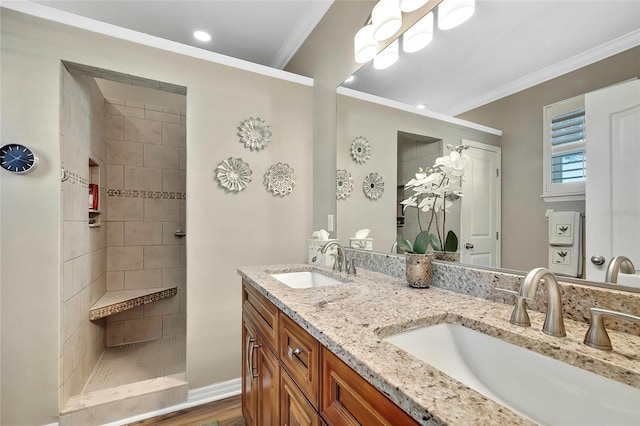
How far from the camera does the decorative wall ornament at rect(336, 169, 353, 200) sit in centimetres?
196

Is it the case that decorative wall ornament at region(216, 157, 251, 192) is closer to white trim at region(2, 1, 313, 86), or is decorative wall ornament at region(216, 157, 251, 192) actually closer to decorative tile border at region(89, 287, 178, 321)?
white trim at region(2, 1, 313, 86)

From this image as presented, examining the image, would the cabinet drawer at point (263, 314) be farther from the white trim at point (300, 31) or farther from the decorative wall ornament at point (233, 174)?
the white trim at point (300, 31)

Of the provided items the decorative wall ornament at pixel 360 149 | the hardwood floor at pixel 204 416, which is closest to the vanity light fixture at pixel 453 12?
the decorative wall ornament at pixel 360 149

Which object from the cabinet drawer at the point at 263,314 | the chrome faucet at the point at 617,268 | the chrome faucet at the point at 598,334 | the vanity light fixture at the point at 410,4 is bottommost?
the cabinet drawer at the point at 263,314

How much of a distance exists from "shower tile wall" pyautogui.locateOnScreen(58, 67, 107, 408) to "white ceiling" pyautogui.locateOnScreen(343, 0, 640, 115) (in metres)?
2.10

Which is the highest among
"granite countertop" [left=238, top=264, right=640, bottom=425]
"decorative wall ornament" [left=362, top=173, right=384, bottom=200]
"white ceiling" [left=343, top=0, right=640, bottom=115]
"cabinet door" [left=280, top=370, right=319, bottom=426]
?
"white ceiling" [left=343, top=0, right=640, bottom=115]

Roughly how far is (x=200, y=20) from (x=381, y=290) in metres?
2.45

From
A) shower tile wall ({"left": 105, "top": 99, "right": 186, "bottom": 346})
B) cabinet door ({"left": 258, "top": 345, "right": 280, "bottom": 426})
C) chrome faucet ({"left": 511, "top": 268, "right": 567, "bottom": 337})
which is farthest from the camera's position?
shower tile wall ({"left": 105, "top": 99, "right": 186, "bottom": 346})

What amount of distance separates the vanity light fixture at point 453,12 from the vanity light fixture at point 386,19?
231 millimetres

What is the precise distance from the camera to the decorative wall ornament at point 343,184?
1.96 metres

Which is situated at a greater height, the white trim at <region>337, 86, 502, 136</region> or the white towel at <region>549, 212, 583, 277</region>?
the white trim at <region>337, 86, 502, 136</region>

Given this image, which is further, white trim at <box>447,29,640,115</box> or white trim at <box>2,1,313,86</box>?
white trim at <box>2,1,313,86</box>

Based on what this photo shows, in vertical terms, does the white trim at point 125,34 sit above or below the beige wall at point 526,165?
above

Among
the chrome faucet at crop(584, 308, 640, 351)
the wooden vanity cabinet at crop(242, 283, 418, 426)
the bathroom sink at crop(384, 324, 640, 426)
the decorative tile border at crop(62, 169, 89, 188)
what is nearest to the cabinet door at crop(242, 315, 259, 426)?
the wooden vanity cabinet at crop(242, 283, 418, 426)
